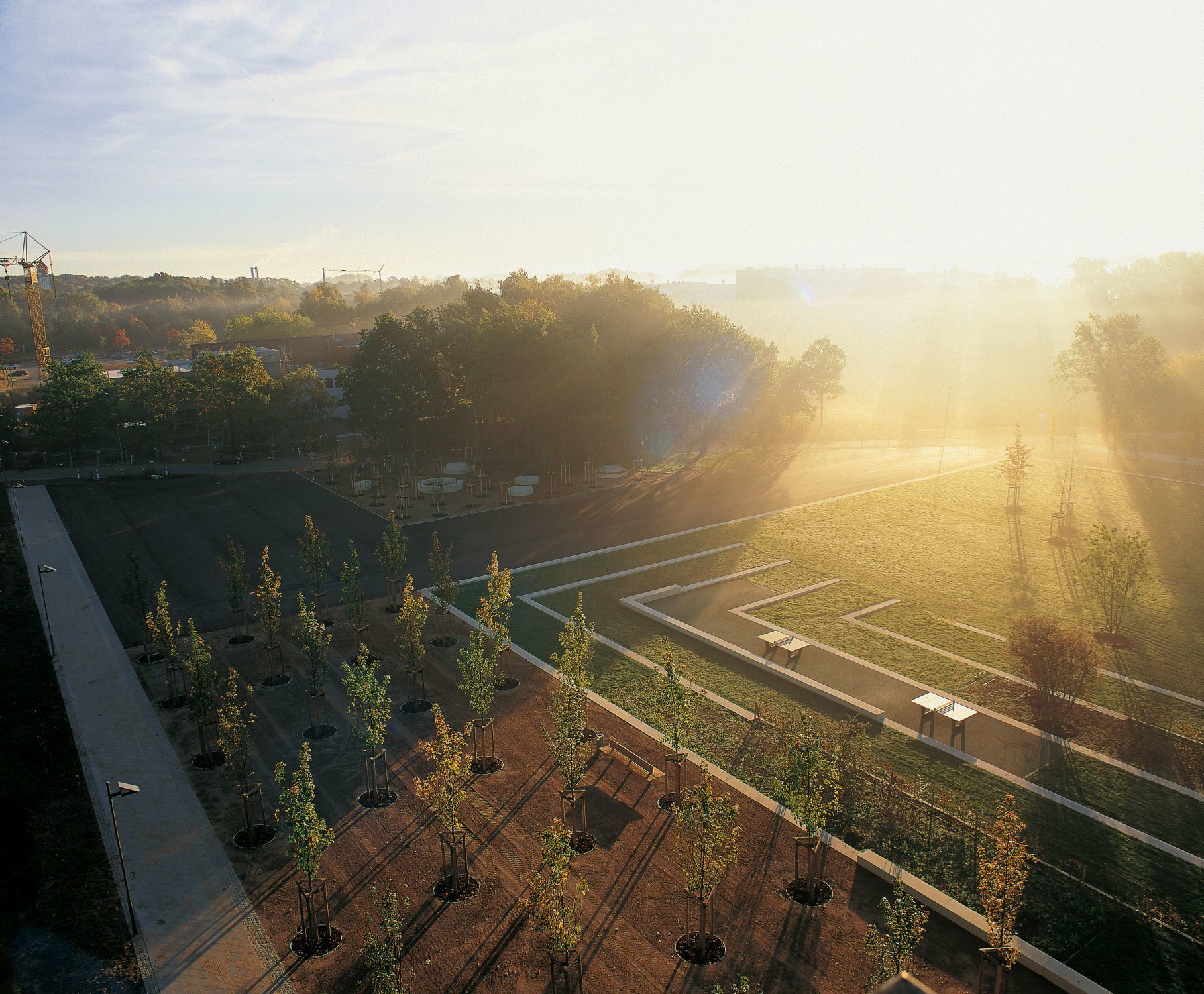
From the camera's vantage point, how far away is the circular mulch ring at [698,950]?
1216cm

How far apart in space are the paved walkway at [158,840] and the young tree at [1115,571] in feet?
75.2

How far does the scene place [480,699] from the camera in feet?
56.9

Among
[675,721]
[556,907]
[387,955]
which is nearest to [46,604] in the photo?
[387,955]

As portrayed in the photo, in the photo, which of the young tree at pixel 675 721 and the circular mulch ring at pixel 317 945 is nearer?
the circular mulch ring at pixel 317 945

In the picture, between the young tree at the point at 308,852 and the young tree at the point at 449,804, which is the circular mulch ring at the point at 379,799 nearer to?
the young tree at the point at 449,804

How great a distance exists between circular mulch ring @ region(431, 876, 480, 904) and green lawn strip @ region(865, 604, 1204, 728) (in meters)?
15.9

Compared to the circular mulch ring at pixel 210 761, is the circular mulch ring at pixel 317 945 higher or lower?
lower

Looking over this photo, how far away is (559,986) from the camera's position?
1173 centimetres

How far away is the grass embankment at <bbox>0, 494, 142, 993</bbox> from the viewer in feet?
39.8

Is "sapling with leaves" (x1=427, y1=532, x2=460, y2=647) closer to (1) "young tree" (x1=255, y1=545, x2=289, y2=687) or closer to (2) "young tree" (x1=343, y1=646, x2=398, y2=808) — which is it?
(1) "young tree" (x1=255, y1=545, x2=289, y2=687)

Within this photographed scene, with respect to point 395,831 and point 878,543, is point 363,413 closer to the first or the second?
point 878,543

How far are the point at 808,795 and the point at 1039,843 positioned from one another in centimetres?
528

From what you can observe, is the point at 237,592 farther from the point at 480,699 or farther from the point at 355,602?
the point at 480,699

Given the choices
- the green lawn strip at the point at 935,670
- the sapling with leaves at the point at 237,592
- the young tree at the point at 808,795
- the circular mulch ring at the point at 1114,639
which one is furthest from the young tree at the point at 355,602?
the circular mulch ring at the point at 1114,639
